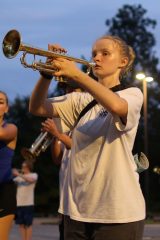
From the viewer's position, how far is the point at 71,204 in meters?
3.94

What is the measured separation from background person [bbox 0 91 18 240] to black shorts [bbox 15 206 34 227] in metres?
6.79

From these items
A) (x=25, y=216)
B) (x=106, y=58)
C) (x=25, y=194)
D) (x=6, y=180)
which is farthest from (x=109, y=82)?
(x=25, y=194)

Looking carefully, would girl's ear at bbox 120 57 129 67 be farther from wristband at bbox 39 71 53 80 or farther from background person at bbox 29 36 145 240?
wristband at bbox 39 71 53 80

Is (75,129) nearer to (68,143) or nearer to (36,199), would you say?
(68,143)

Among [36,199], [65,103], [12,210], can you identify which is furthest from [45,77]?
[36,199]

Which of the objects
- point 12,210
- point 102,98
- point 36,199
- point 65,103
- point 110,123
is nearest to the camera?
point 102,98

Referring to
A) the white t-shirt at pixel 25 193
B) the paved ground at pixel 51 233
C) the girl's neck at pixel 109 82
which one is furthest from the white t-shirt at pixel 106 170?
the paved ground at pixel 51 233

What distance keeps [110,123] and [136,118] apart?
0.55 ft

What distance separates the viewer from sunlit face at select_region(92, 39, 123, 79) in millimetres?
4051

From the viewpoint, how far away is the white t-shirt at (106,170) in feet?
12.4

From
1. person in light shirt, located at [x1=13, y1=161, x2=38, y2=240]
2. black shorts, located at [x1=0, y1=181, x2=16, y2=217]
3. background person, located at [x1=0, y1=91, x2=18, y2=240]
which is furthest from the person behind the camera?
person in light shirt, located at [x1=13, y1=161, x2=38, y2=240]

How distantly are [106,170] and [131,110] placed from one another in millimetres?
397

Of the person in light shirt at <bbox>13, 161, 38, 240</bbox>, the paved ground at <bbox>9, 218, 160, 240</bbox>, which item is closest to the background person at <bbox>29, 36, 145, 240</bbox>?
the person in light shirt at <bbox>13, 161, 38, 240</bbox>

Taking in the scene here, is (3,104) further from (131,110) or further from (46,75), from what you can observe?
(131,110)
